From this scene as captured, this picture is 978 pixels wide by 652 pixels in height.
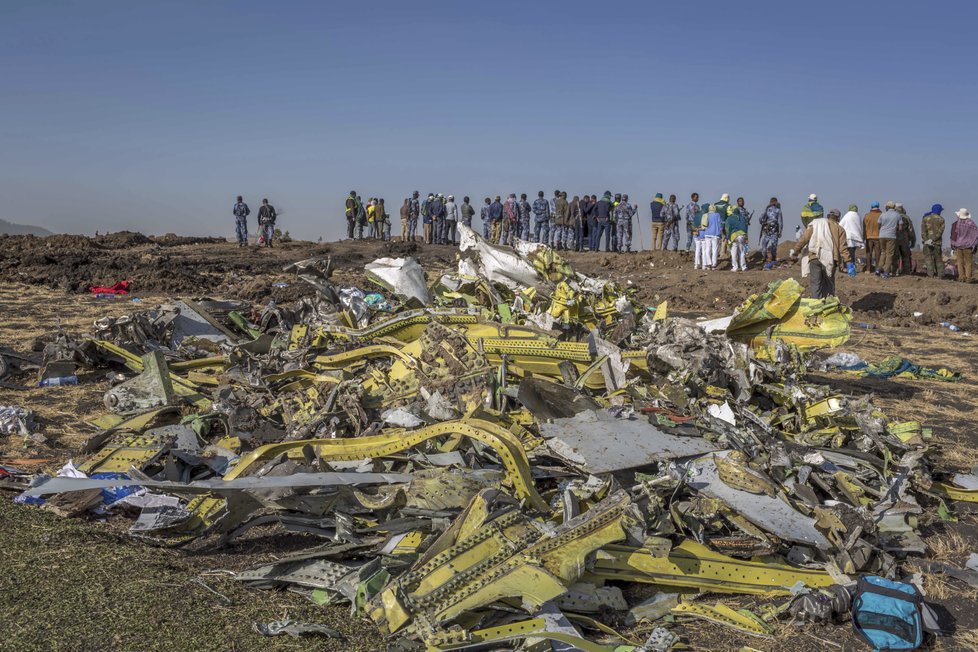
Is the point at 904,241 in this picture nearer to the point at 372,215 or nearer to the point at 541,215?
the point at 541,215

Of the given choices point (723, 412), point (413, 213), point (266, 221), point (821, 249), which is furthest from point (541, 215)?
point (723, 412)

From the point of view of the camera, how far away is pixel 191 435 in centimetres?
535

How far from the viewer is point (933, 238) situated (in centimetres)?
1688

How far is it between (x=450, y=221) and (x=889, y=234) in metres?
14.3

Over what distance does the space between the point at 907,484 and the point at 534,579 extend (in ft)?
10.0

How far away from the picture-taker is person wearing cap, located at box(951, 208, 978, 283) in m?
16.2

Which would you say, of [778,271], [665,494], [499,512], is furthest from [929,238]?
[499,512]

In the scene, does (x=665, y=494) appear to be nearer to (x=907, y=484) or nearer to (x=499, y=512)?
(x=499, y=512)

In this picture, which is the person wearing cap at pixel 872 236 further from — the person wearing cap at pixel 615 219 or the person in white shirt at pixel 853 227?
the person wearing cap at pixel 615 219

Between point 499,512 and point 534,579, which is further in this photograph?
point 499,512

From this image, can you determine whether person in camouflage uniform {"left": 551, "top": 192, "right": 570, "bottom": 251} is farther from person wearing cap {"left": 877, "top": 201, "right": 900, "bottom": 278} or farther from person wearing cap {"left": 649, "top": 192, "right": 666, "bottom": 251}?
person wearing cap {"left": 877, "top": 201, "right": 900, "bottom": 278}

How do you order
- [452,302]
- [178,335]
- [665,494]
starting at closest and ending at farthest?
[665,494]
[452,302]
[178,335]

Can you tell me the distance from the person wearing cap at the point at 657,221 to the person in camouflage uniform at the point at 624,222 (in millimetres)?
934

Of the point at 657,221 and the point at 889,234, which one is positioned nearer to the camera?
the point at 889,234
